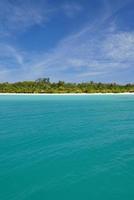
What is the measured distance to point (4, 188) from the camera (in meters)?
6.20

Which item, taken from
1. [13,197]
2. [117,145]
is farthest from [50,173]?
[117,145]

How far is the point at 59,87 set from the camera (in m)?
92.8

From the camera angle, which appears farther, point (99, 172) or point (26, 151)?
point (26, 151)

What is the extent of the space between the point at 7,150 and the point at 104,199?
4699mm

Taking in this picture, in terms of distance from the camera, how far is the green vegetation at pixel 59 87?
288 ft

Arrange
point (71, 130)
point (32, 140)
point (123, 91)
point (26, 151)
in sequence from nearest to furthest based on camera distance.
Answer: point (26, 151) → point (32, 140) → point (71, 130) → point (123, 91)

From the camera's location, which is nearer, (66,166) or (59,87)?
(66,166)

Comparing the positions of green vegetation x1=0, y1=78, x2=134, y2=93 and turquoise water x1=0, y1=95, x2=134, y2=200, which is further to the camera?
green vegetation x1=0, y1=78, x2=134, y2=93

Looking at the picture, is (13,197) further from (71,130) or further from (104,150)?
(71,130)

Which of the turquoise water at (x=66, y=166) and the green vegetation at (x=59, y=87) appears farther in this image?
the green vegetation at (x=59, y=87)

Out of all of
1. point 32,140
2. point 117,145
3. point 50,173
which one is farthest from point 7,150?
point 117,145

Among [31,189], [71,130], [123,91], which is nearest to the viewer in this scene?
[31,189]

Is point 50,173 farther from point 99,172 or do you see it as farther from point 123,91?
point 123,91

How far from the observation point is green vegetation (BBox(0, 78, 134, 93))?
288 ft
